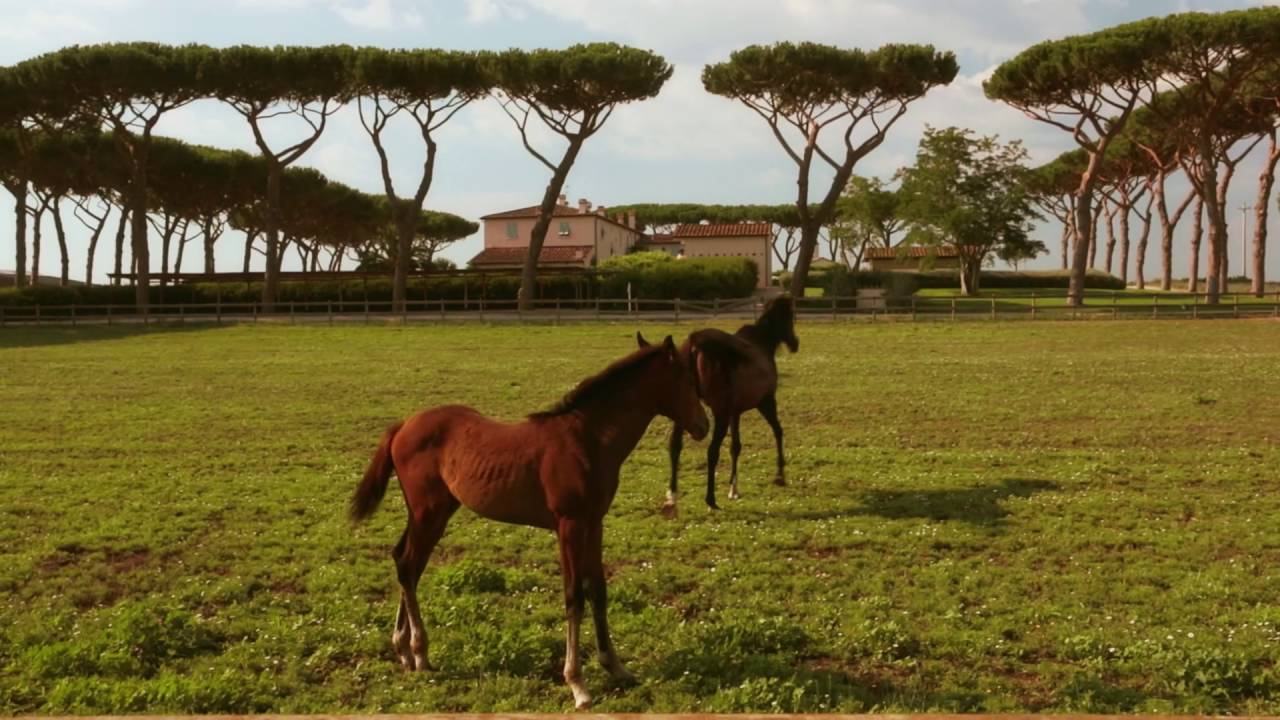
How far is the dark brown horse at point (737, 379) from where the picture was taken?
31.8 feet

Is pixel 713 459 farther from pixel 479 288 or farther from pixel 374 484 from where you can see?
pixel 479 288

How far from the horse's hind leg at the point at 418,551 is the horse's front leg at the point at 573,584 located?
2.81 ft

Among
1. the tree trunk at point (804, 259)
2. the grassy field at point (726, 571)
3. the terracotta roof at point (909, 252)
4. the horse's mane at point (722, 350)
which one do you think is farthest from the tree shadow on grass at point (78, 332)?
the terracotta roof at point (909, 252)

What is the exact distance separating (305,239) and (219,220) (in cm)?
676

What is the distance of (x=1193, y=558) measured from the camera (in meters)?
7.94

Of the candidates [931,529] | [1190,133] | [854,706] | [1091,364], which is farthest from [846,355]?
[1190,133]

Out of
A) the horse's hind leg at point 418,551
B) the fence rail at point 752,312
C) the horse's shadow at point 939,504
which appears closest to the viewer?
the horse's hind leg at point 418,551

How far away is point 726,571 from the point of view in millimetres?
7641

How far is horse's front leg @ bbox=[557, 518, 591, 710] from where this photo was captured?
5.18 meters

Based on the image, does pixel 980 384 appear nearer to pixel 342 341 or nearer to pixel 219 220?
pixel 342 341

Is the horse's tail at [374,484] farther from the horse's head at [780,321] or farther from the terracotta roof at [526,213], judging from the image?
the terracotta roof at [526,213]

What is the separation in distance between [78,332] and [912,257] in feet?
212

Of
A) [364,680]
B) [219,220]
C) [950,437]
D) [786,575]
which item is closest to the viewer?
[364,680]

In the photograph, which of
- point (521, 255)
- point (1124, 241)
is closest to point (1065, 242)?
point (1124, 241)
